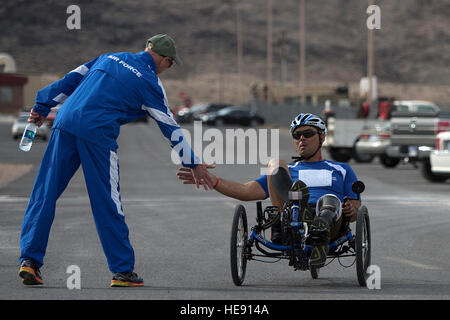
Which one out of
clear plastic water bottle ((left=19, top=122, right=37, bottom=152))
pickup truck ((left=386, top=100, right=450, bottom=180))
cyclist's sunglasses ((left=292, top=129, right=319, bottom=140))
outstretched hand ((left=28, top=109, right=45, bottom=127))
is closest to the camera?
outstretched hand ((left=28, top=109, right=45, bottom=127))

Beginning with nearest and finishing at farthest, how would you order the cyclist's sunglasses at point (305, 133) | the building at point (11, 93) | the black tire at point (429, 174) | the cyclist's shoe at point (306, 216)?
1. the cyclist's shoe at point (306, 216)
2. the cyclist's sunglasses at point (305, 133)
3. the black tire at point (429, 174)
4. the building at point (11, 93)

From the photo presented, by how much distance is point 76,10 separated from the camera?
48.0 feet

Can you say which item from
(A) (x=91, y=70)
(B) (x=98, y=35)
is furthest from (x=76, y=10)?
(B) (x=98, y=35)

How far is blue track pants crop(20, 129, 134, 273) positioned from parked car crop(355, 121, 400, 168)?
64.1 feet

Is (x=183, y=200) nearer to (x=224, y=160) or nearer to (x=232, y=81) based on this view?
(x=224, y=160)

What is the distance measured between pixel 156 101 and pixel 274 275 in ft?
6.54

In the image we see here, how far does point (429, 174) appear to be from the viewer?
23391 millimetres

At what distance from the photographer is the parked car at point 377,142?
1093 inches

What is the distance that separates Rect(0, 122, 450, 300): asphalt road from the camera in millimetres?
8406

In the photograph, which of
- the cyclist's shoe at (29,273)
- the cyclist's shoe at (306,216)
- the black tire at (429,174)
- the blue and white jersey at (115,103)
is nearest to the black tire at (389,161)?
the black tire at (429,174)

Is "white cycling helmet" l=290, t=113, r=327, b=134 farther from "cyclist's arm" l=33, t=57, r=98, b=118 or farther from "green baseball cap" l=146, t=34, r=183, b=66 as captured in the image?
"cyclist's arm" l=33, t=57, r=98, b=118

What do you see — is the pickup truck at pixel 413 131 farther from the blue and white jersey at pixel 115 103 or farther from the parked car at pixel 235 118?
the parked car at pixel 235 118

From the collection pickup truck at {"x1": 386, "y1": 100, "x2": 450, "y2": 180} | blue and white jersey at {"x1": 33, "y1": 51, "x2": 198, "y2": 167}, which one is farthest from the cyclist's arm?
pickup truck at {"x1": 386, "y1": 100, "x2": 450, "y2": 180}

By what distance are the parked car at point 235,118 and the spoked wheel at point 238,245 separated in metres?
65.1
